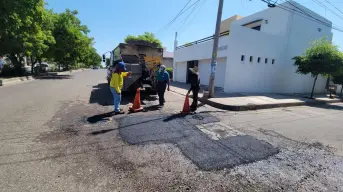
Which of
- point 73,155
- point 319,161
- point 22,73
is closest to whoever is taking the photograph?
point 73,155

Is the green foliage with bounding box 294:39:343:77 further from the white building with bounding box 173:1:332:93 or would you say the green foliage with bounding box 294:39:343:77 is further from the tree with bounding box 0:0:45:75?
the tree with bounding box 0:0:45:75

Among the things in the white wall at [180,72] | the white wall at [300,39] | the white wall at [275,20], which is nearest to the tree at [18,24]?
the white wall at [180,72]

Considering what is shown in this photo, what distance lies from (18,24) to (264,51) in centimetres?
1609

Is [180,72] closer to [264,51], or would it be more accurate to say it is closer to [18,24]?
[264,51]

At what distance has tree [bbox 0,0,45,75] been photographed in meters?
10.5

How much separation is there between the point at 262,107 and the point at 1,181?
30.1 ft

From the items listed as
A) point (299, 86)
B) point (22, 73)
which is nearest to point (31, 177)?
point (299, 86)

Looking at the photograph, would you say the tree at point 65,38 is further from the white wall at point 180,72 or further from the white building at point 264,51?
the white building at point 264,51

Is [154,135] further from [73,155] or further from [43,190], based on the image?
[43,190]

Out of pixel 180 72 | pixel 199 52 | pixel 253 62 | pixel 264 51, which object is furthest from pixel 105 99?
pixel 180 72

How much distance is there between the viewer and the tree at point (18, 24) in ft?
34.4

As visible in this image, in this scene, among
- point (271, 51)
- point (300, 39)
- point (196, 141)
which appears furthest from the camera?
point (300, 39)

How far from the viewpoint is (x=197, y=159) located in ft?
11.0

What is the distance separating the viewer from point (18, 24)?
11.5m
